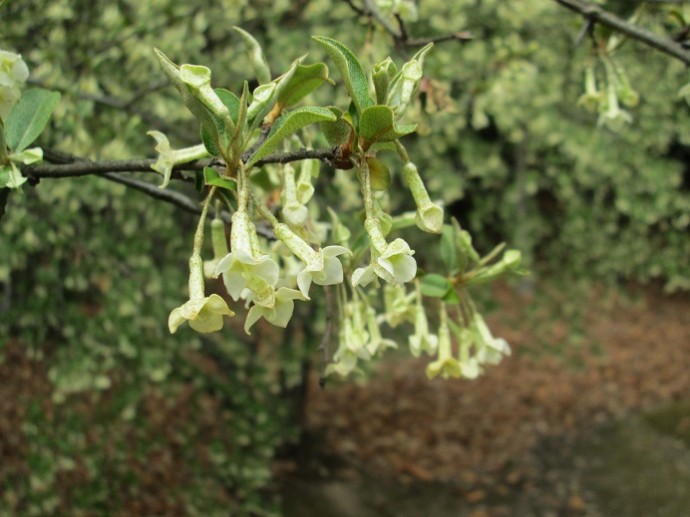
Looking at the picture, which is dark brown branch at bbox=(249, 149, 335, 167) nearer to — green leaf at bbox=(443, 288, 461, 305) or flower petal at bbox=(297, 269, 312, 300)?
flower petal at bbox=(297, 269, 312, 300)

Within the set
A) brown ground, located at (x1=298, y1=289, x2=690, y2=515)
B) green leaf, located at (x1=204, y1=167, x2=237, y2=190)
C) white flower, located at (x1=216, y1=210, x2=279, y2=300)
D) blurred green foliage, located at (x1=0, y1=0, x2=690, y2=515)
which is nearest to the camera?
white flower, located at (x1=216, y1=210, x2=279, y2=300)

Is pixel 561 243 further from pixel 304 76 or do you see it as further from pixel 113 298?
pixel 304 76

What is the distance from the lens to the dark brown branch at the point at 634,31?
126 cm

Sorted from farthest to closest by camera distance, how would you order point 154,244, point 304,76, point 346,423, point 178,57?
point 346,423
point 154,244
point 178,57
point 304,76

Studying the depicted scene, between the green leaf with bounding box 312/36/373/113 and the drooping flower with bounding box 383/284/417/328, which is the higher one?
the green leaf with bounding box 312/36/373/113

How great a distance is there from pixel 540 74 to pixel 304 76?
177 inches

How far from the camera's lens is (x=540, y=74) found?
4996mm

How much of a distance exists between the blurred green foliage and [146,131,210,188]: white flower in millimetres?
640

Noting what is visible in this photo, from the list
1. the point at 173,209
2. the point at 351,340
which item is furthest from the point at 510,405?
the point at 351,340

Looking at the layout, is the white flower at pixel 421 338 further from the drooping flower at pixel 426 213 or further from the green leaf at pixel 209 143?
the green leaf at pixel 209 143

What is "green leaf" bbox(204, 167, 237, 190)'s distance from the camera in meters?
0.77

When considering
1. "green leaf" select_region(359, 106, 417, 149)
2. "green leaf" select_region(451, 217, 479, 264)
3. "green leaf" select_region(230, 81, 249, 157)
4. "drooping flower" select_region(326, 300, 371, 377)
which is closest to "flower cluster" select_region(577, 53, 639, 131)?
"green leaf" select_region(451, 217, 479, 264)

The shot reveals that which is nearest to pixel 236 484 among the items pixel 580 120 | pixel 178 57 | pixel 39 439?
pixel 39 439

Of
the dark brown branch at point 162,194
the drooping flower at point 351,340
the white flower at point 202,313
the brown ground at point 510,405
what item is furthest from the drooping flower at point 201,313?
the brown ground at point 510,405
